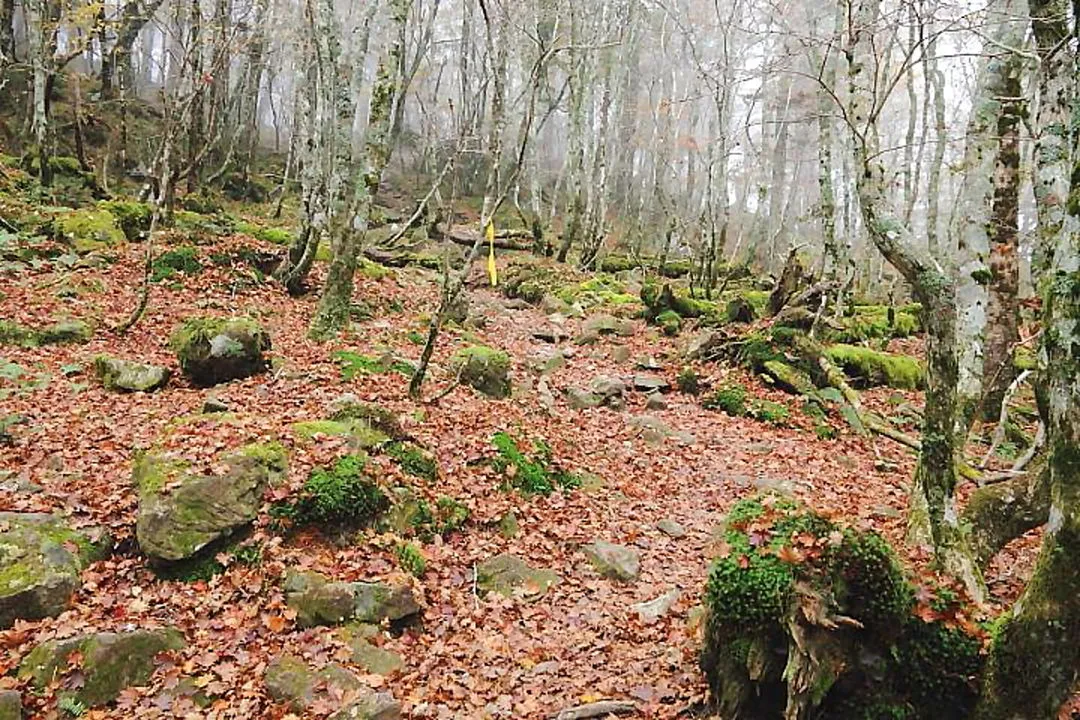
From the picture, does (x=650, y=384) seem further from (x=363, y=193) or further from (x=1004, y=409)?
(x=1004, y=409)

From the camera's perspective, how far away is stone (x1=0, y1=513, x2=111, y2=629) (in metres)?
4.60

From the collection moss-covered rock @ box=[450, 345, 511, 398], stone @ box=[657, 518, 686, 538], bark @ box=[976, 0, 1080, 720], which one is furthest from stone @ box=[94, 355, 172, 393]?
bark @ box=[976, 0, 1080, 720]

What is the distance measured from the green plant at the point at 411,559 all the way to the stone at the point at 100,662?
174 centimetres

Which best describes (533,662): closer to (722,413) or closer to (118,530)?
(118,530)

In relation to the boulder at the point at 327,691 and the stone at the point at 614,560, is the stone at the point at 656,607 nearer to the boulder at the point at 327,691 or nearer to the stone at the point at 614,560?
the stone at the point at 614,560

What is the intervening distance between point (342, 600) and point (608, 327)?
383 inches

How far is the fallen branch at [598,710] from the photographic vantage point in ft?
13.5

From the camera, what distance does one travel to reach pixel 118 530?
551 centimetres

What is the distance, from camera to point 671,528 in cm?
704

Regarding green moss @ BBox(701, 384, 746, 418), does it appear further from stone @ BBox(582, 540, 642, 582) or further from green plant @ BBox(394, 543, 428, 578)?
green plant @ BBox(394, 543, 428, 578)

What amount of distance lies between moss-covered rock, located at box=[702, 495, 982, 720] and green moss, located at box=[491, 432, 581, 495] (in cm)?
386

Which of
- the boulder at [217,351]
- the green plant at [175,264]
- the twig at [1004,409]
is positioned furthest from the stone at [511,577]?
the green plant at [175,264]

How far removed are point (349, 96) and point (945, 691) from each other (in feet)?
34.8

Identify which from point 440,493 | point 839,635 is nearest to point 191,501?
point 440,493
